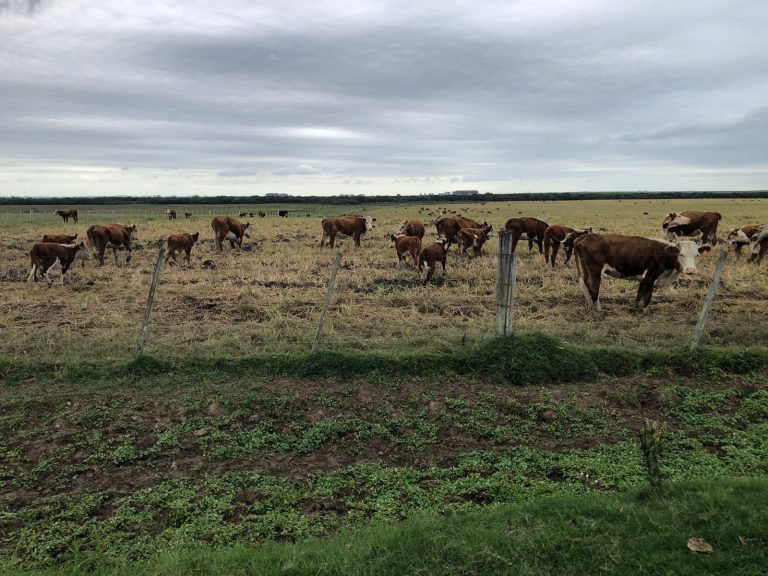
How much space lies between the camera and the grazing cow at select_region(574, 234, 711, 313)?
464 inches

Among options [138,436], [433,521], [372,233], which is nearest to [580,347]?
[433,521]

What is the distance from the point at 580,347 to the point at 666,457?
9.89ft

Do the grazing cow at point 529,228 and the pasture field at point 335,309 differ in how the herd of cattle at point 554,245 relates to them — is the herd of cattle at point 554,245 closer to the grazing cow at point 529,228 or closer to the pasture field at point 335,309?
the grazing cow at point 529,228

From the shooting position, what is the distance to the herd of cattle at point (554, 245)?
11977mm

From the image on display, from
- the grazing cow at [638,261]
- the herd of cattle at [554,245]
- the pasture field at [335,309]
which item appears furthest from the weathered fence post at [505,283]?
the grazing cow at [638,261]

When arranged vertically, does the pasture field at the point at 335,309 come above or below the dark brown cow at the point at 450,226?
below

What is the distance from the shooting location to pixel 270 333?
32.4ft

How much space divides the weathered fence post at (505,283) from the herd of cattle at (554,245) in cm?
21

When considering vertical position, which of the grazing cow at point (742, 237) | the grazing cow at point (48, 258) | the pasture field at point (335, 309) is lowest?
the pasture field at point (335, 309)

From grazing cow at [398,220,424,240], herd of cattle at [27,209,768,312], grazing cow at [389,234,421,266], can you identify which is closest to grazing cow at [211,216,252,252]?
herd of cattle at [27,209,768,312]

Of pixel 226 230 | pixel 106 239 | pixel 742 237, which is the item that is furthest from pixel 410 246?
pixel 742 237

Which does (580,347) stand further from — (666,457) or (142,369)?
(142,369)

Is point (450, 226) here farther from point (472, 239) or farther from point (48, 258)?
point (48, 258)

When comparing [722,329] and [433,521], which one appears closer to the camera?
[433,521]
